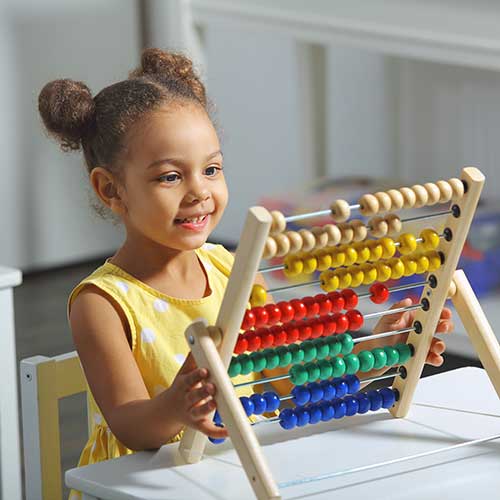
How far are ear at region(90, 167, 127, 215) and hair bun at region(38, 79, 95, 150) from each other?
6 centimetres

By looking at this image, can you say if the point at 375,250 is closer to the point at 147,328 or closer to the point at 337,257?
the point at 337,257

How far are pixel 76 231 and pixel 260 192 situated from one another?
64cm

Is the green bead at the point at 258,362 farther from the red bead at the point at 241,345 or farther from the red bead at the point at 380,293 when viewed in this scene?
the red bead at the point at 380,293

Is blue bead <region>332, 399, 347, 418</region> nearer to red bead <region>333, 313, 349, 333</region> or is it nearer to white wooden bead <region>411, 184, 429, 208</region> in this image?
red bead <region>333, 313, 349, 333</region>

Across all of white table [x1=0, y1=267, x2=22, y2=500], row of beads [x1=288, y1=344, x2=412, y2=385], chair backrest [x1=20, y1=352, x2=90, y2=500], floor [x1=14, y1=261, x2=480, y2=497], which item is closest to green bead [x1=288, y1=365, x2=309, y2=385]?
row of beads [x1=288, y1=344, x2=412, y2=385]

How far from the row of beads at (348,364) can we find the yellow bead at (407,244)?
115mm

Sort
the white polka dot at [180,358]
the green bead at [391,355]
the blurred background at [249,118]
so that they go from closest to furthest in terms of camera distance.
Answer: the green bead at [391,355]
the white polka dot at [180,358]
the blurred background at [249,118]

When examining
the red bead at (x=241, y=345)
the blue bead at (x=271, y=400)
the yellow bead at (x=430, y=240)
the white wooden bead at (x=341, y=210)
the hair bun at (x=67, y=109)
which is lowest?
the blue bead at (x=271, y=400)

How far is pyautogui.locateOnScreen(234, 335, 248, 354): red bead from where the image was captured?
4.13 ft

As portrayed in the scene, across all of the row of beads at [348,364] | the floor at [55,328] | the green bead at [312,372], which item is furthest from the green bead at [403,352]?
the floor at [55,328]

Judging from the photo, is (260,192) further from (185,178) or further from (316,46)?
(185,178)

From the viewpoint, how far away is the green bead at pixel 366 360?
1.35m

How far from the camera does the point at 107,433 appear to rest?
1453 millimetres

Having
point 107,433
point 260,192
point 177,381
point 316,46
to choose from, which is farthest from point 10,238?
point 177,381
